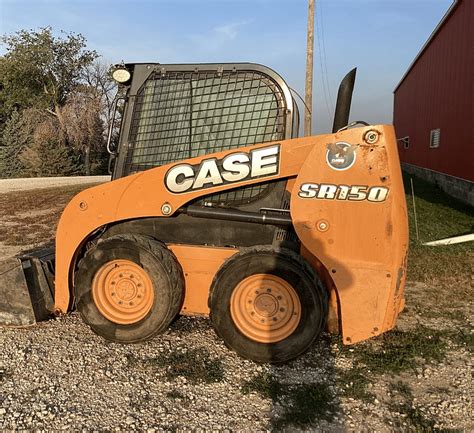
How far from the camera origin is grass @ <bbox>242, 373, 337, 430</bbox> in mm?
3076

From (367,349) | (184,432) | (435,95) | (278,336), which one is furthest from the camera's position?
(435,95)

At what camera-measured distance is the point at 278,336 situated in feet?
12.4

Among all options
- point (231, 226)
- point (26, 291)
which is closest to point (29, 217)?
point (26, 291)

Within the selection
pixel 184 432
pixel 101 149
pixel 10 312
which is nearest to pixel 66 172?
pixel 101 149

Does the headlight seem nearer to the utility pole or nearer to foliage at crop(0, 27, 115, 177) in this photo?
the utility pole

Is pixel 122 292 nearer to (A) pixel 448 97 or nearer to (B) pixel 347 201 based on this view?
(B) pixel 347 201

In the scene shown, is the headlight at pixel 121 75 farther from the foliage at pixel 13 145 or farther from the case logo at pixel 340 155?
the foliage at pixel 13 145

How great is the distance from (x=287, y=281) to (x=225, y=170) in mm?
1068

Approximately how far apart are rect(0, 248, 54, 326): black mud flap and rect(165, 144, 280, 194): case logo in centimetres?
163

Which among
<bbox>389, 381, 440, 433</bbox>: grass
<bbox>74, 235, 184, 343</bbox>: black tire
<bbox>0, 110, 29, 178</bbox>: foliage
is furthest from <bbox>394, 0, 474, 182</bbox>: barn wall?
<bbox>0, 110, 29, 178</bbox>: foliage

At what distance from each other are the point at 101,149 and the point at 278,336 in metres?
35.7

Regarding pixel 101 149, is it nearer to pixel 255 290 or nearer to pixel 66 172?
pixel 66 172

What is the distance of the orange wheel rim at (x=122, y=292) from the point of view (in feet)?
13.3

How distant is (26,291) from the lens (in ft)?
13.9
